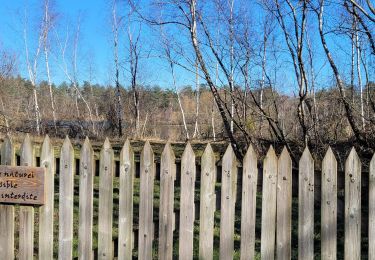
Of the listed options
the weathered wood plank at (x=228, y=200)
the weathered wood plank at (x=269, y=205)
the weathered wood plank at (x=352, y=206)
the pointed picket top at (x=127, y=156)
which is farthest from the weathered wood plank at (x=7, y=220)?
the weathered wood plank at (x=352, y=206)

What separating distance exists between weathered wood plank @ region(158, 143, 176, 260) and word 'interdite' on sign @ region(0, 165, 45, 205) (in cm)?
94

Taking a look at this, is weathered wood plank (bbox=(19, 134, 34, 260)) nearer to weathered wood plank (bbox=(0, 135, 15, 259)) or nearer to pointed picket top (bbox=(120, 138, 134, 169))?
weathered wood plank (bbox=(0, 135, 15, 259))

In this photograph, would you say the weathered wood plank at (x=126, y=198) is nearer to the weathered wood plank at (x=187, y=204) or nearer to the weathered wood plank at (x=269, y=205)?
the weathered wood plank at (x=187, y=204)

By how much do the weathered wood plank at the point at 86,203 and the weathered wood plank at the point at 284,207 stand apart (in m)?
1.41

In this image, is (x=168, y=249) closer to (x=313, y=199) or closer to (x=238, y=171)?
(x=238, y=171)

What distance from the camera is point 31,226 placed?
3.23 metres

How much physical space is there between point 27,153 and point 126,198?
86cm

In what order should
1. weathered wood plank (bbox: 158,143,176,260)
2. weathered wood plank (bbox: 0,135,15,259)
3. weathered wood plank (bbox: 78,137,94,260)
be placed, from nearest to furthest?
weathered wood plank (bbox: 158,143,176,260), weathered wood plank (bbox: 78,137,94,260), weathered wood plank (bbox: 0,135,15,259)

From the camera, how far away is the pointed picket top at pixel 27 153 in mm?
3182

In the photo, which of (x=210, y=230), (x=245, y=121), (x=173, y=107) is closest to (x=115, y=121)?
(x=173, y=107)

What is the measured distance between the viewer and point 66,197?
10.4ft

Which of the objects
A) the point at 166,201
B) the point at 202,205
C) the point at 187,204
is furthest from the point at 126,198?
the point at 202,205

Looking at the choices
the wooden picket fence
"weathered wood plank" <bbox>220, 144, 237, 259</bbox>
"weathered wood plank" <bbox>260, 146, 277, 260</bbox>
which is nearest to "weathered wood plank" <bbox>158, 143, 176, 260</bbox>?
the wooden picket fence

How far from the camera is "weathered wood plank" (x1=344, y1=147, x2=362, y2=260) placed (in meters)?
2.84
